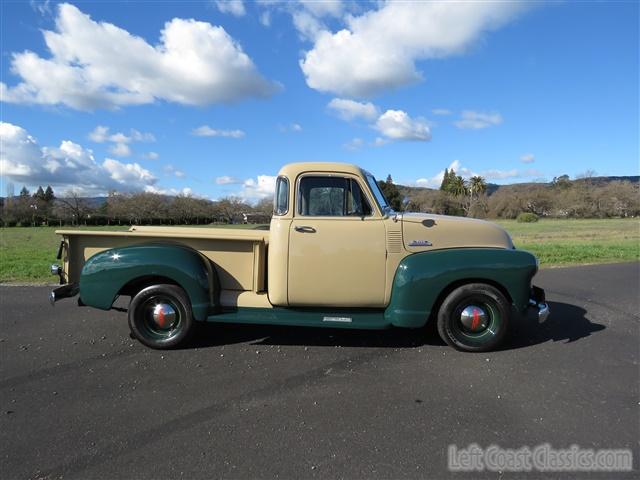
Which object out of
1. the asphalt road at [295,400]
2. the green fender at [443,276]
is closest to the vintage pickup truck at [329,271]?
the green fender at [443,276]

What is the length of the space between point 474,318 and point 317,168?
7.61 ft

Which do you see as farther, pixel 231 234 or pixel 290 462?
pixel 231 234

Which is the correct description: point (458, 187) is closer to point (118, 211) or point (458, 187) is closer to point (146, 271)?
point (118, 211)

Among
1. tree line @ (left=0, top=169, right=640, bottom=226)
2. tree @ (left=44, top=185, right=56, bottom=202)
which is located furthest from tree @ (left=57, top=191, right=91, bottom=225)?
tree @ (left=44, top=185, right=56, bottom=202)

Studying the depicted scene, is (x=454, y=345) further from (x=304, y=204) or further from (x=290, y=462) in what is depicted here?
(x=290, y=462)

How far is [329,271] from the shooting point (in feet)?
14.2

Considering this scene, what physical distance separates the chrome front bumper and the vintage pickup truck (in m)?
0.03

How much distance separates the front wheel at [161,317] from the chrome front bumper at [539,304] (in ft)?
12.2

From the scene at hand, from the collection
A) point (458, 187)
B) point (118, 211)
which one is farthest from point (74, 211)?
point (458, 187)

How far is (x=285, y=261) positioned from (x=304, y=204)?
25.5 inches

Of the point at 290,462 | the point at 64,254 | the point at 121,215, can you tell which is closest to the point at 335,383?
the point at 290,462

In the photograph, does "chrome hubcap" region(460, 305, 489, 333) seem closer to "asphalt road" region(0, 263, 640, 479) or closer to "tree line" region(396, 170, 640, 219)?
"asphalt road" region(0, 263, 640, 479)

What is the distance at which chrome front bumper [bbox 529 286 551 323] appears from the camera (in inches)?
174

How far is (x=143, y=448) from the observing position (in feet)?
8.71
